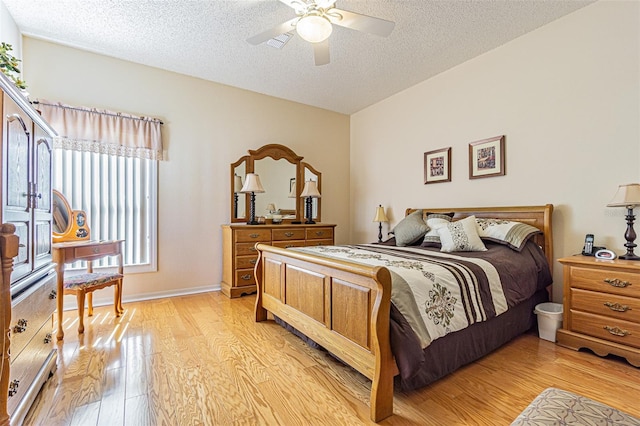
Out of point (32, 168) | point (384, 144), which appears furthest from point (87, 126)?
point (384, 144)

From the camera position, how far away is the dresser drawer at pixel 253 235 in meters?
3.80

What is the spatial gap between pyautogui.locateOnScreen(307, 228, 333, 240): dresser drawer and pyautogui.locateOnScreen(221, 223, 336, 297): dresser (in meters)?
0.26

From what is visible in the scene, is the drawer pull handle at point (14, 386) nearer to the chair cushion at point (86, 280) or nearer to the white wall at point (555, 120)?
the chair cushion at point (86, 280)

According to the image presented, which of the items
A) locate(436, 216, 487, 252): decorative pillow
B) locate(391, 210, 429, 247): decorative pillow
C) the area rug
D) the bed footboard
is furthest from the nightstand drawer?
the area rug

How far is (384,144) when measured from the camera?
15.4ft

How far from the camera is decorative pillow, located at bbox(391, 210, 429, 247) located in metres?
3.25

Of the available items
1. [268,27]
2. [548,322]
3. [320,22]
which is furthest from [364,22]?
[548,322]

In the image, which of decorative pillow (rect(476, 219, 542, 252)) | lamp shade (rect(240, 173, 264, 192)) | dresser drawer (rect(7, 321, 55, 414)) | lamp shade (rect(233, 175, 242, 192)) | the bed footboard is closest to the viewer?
dresser drawer (rect(7, 321, 55, 414))

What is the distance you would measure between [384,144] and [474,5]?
2.27m

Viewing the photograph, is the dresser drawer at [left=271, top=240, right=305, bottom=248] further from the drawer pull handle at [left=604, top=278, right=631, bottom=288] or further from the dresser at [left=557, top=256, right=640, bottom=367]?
the drawer pull handle at [left=604, top=278, right=631, bottom=288]

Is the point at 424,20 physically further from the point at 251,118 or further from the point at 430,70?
the point at 251,118

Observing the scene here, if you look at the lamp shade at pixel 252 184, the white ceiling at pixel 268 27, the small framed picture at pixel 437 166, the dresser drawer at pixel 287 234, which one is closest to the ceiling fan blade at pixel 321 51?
the white ceiling at pixel 268 27

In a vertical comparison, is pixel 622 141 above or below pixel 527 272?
above

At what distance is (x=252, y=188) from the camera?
4023 millimetres
